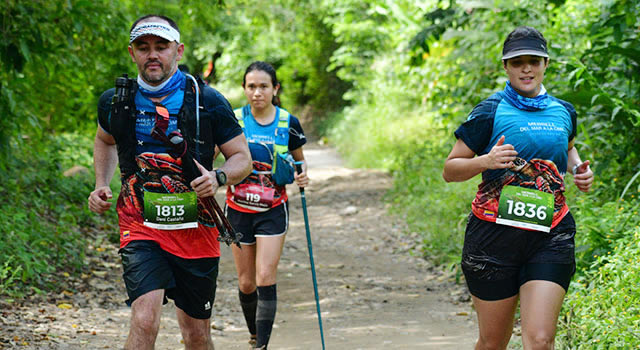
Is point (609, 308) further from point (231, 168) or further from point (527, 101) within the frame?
point (231, 168)

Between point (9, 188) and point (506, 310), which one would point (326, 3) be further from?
point (506, 310)

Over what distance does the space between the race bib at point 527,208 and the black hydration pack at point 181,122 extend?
1.65 metres

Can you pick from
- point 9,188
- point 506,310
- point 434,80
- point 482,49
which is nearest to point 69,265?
point 9,188

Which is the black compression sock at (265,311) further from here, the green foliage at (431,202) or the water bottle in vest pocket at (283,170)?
the green foliage at (431,202)

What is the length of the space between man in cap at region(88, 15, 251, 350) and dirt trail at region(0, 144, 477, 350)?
2.19 metres

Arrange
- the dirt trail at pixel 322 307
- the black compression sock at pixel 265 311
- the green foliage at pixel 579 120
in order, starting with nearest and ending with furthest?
the green foliage at pixel 579 120
the black compression sock at pixel 265 311
the dirt trail at pixel 322 307

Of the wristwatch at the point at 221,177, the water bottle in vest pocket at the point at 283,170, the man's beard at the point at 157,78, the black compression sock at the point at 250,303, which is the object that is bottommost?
the black compression sock at the point at 250,303

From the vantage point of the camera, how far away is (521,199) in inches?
157

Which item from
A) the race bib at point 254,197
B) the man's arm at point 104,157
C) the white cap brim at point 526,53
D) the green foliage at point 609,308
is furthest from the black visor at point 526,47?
the race bib at point 254,197

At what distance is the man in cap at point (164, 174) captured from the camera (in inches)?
159

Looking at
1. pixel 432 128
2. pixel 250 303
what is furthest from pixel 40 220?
pixel 432 128

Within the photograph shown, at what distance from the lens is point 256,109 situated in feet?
20.5

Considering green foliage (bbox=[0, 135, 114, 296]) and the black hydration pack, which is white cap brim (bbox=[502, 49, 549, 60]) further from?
green foliage (bbox=[0, 135, 114, 296])

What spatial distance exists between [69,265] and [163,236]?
4.77 meters
